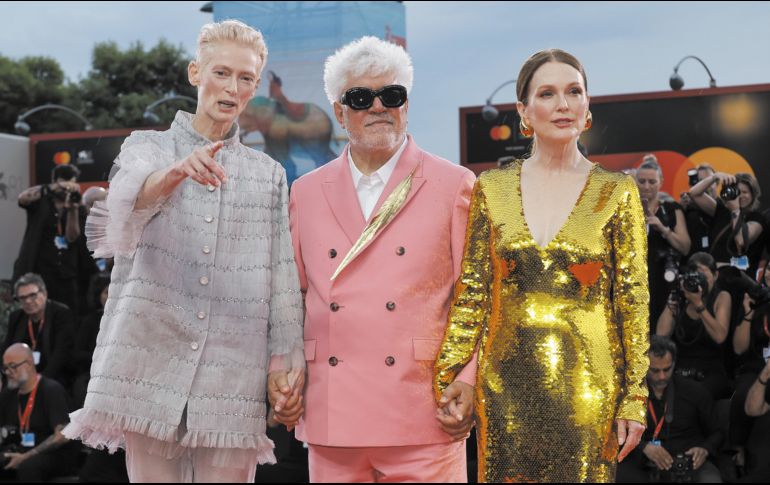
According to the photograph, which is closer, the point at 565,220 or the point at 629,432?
the point at 629,432

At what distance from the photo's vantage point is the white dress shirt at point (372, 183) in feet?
12.6

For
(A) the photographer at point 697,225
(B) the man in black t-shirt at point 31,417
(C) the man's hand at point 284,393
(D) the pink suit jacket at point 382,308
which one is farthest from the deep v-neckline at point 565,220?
(B) the man in black t-shirt at point 31,417

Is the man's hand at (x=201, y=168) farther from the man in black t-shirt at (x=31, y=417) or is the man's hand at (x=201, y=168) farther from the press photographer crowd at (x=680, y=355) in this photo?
the man in black t-shirt at (x=31, y=417)

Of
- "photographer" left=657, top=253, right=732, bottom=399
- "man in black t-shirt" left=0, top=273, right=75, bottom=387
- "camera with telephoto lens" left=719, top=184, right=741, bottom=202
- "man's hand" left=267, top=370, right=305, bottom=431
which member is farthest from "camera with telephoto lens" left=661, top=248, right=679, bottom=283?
"man in black t-shirt" left=0, top=273, right=75, bottom=387

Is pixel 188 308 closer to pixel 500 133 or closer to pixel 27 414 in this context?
pixel 27 414

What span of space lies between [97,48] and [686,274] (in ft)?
132

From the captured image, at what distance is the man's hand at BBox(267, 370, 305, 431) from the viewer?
3621mm

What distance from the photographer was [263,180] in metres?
3.71

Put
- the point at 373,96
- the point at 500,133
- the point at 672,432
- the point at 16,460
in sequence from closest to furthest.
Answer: the point at 373,96
the point at 672,432
the point at 16,460
the point at 500,133

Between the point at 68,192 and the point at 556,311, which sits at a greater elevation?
the point at 68,192

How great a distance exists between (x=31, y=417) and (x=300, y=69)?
61.3 ft

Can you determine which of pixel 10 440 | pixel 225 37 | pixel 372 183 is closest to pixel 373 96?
pixel 372 183

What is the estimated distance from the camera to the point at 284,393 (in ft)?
11.9

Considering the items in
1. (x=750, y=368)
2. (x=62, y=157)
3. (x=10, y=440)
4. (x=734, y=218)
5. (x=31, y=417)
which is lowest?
(x=10, y=440)
